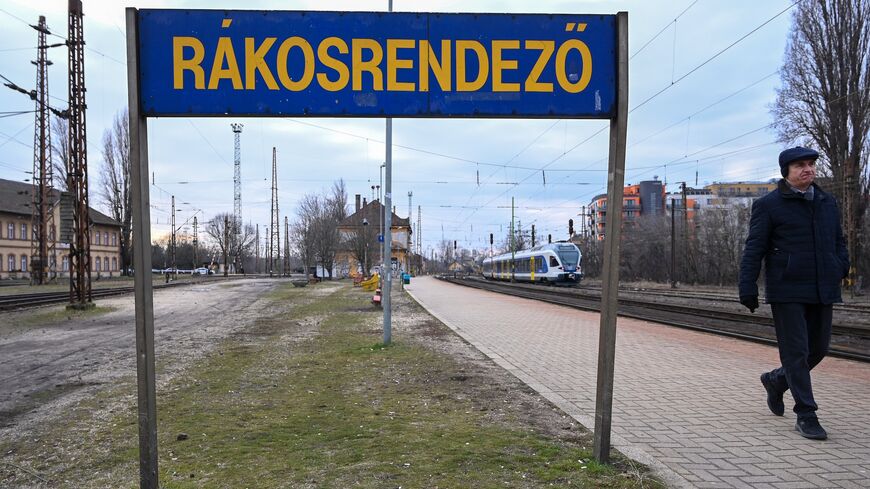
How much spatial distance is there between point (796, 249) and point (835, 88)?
1324 inches

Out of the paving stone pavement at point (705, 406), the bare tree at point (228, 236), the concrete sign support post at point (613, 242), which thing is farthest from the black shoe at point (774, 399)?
the bare tree at point (228, 236)

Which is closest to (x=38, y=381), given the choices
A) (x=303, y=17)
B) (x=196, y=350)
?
(x=196, y=350)

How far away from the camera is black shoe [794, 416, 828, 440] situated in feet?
14.4

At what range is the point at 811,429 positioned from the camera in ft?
14.5

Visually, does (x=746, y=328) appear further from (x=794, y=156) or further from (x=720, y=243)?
(x=720, y=243)

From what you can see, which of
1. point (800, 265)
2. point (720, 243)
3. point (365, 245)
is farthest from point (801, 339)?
point (720, 243)

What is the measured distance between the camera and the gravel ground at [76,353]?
635cm

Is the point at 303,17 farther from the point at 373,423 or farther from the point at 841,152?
the point at 841,152

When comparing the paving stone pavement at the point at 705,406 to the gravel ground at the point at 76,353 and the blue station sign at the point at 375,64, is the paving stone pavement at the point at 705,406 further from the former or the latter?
the gravel ground at the point at 76,353

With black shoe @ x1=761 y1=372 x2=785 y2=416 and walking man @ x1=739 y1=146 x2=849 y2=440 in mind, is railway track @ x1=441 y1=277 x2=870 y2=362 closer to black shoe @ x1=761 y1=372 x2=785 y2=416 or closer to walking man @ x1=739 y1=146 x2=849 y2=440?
black shoe @ x1=761 y1=372 x2=785 y2=416

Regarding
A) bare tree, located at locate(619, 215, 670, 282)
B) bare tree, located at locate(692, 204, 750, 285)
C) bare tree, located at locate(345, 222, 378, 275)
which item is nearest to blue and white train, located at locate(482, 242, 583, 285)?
bare tree, located at locate(692, 204, 750, 285)

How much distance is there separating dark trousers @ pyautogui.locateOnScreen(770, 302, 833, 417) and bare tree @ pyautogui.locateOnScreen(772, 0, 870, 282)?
30.1m

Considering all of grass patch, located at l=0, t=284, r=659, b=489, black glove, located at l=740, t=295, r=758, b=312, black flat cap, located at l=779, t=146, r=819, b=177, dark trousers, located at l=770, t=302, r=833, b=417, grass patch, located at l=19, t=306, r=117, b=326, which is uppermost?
black flat cap, located at l=779, t=146, r=819, b=177

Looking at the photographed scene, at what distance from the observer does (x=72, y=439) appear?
192 inches
